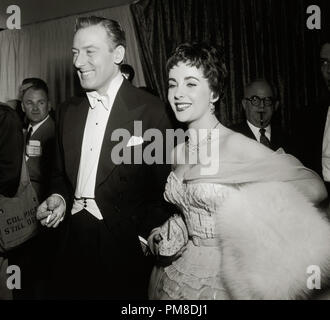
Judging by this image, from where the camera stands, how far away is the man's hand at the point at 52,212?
1801mm

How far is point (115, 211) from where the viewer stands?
182 cm

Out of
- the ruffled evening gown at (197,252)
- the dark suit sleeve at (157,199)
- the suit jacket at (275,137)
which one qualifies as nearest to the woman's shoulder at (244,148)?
the ruffled evening gown at (197,252)

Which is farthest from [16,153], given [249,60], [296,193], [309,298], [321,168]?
[249,60]

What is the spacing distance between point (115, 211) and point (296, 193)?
72 cm

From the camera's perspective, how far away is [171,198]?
1768 millimetres

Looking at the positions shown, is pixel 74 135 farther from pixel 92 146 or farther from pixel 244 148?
pixel 244 148

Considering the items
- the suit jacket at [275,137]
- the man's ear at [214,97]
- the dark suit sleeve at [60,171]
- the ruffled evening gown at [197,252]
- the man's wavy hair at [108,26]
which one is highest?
the man's wavy hair at [108,26]

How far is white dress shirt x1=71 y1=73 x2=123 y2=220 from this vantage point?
1.85 m

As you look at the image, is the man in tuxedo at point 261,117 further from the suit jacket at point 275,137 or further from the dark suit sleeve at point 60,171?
the dark suit sleeve at point 60,171

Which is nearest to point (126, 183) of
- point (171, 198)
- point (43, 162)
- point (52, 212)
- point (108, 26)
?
point (171, 198)

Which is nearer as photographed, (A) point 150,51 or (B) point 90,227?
(B) point 90,227

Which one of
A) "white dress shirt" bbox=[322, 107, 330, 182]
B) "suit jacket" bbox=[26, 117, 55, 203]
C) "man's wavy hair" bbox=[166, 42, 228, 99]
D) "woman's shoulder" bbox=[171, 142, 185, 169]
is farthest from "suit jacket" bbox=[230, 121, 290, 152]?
"suit jacket" bbox=[26, 117, 55, 203]

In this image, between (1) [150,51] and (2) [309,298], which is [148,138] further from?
(1) [150,51]

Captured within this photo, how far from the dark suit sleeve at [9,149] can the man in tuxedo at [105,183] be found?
0.69 feet
